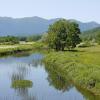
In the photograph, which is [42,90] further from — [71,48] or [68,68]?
[71,48]

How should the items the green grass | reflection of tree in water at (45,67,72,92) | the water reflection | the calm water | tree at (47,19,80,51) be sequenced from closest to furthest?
the calm water
the water reflection
the green grass
reflection of tree in water at (45,67,72,92)
tree at (47,19,80,51)

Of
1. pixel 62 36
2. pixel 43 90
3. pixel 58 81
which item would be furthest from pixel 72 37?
pixel 43 90

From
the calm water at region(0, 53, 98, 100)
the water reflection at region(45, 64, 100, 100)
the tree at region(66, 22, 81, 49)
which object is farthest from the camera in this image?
the tree at region(66, 22, 81, 49)

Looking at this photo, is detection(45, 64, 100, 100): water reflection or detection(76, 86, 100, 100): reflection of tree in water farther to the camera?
detection(45, 64, 100, 100): water reflection

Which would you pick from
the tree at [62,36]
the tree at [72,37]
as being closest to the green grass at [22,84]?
the tree at [62,36]

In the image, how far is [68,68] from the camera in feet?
208

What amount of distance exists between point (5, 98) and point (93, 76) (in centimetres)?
1415

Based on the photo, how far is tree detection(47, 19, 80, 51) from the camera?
11750 centimetres

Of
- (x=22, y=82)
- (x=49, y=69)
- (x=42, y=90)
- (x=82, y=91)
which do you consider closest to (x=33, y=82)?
(x=22, y=82)

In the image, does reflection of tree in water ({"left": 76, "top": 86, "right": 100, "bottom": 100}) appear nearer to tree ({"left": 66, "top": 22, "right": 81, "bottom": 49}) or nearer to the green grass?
the green grass

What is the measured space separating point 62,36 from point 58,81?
65.2m

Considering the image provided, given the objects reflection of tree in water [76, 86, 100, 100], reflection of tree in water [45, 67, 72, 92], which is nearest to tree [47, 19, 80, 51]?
reflection of tree in water [45, 67, 72, 92]

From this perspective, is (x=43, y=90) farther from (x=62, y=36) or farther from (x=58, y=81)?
(x=62, y=36)

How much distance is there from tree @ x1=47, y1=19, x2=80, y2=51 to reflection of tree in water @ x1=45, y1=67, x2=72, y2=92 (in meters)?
50.3
